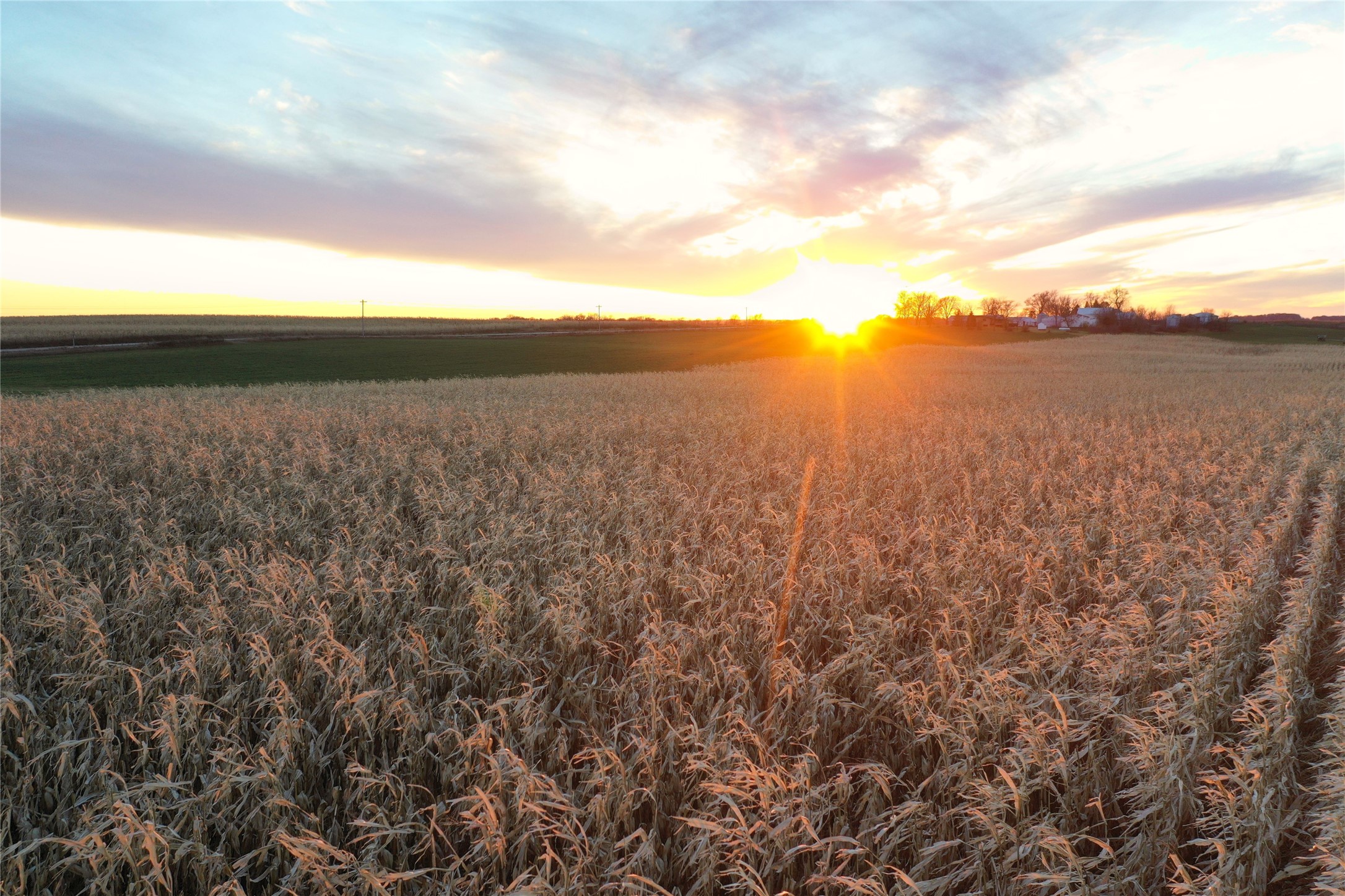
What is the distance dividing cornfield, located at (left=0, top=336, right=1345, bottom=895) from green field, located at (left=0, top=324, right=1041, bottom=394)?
31.3m

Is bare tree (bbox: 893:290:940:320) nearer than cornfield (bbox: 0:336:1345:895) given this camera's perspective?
No

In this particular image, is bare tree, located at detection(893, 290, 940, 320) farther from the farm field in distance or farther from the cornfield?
the cornfield

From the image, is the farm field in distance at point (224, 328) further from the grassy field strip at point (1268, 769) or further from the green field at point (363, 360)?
the grassy field strip at point (1268, 769)

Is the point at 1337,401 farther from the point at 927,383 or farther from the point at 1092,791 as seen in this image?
the point at 1092,791

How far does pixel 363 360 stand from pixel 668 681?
50116 mm

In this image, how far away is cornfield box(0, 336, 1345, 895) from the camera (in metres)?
2.59

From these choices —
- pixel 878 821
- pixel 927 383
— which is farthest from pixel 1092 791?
pixel 927 383

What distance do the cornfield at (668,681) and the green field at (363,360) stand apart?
31.3m

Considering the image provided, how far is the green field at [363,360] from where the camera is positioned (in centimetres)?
3606

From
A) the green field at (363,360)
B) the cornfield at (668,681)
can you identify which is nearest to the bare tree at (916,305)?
the green field at (363,360)

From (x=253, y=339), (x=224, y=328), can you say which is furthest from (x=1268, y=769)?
(x=224, y=328)

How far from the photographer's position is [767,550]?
6.05 metres

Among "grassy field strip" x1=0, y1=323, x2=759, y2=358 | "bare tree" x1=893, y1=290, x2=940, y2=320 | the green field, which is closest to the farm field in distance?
"grassy field strip" x1=0, y1=323, x2=759, y2=358

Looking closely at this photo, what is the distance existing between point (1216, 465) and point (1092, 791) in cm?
903
